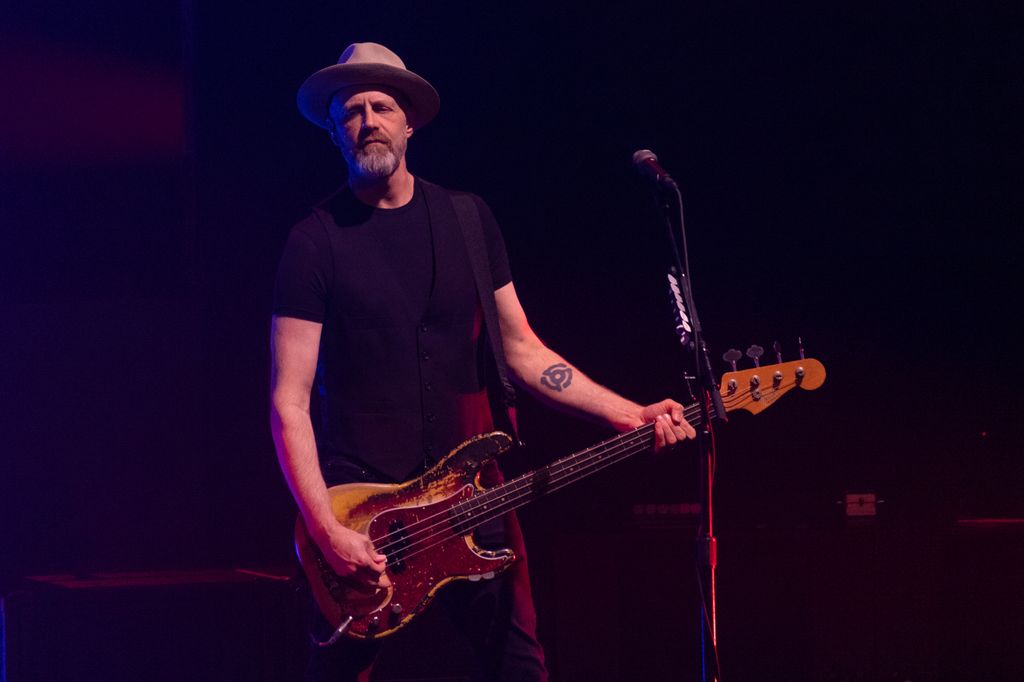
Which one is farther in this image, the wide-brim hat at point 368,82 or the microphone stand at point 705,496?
the wide-brim hat at point 368,82

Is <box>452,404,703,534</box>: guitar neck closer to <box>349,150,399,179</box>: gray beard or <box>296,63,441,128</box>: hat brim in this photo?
<box>349,150,399,179</box>: gray beard

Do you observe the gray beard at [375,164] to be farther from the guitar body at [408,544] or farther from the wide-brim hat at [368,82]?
the guitar body at [408,544]

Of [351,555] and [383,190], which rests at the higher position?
[383,190]

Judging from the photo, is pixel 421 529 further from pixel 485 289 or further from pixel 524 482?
pixel 485 289

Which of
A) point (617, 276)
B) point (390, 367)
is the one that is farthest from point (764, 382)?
point (617, 276)

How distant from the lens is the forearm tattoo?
3449 mm

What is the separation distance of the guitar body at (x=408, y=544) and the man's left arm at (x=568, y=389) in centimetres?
32

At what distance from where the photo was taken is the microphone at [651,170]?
9.65ft

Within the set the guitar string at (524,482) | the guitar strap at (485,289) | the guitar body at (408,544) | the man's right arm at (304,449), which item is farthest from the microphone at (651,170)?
the man's right arm at (304,449)

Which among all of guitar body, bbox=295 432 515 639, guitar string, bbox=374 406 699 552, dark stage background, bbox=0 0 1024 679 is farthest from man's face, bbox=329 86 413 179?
dark stage background, bbox=0 0 1024 679

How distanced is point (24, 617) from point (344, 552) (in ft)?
7.63

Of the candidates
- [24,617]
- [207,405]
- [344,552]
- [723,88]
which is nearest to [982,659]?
[723,88]

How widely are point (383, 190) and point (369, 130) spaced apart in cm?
20

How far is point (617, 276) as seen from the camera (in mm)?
5867
